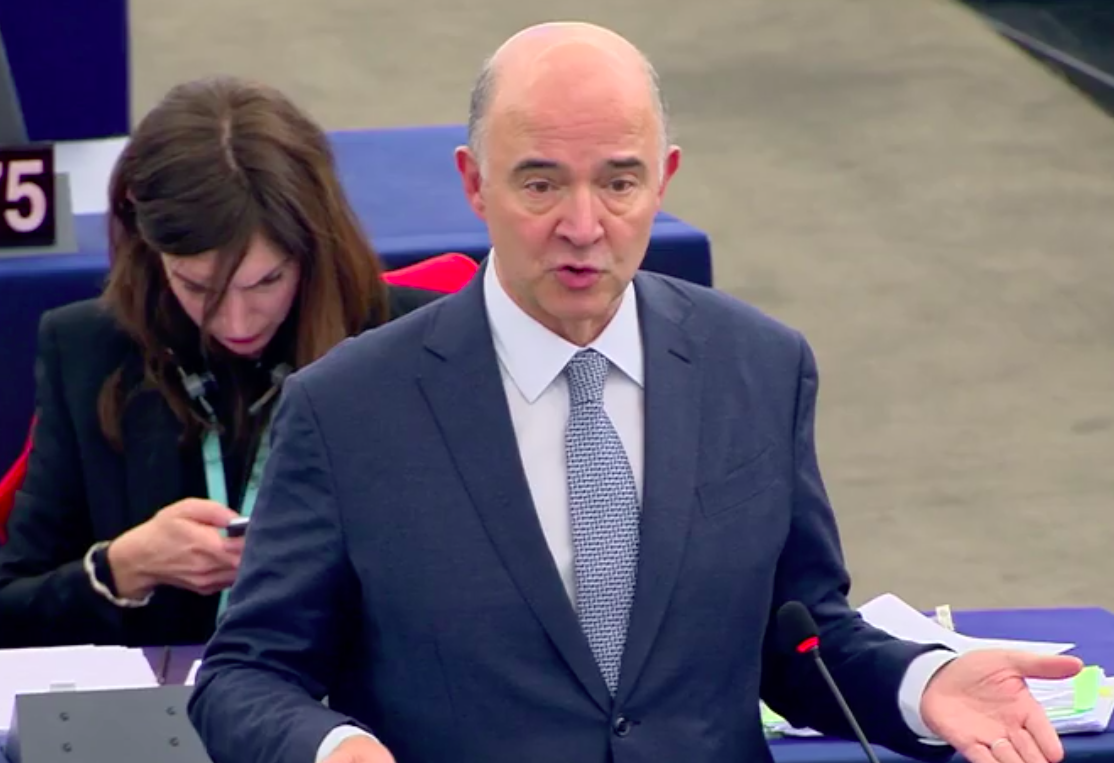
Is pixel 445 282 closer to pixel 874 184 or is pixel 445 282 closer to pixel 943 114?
pixel 874 184

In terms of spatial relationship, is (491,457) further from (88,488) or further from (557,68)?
(88,488)

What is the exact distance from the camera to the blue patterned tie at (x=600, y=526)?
1.94 meters

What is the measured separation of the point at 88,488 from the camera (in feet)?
9.65

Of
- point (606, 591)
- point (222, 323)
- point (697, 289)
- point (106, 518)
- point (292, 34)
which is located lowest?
point (292, 34)

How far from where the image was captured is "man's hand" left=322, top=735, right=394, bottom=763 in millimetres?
1768

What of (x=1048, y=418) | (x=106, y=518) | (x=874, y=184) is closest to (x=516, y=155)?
(x=106, y=518)

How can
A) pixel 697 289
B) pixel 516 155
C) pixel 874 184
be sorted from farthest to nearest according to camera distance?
1. pixel 874 184
2. pixel 697 289
3. pixel 516 155

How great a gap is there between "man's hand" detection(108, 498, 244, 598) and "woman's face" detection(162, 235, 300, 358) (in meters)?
0.22

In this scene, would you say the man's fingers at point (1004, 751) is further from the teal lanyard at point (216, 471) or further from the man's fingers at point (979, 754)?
the teal lanyard at point (216, 471)

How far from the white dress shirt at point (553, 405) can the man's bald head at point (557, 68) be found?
0.53 ft

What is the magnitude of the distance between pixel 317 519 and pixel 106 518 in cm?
110

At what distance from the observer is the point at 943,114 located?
7828mm

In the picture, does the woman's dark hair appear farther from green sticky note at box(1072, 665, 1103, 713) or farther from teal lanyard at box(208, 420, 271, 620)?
green sticky note at box(1072, 665, 1103, 713)

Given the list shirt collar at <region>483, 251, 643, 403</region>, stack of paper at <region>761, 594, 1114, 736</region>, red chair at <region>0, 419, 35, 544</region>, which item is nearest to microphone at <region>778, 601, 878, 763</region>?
shirt collar at <region>483, 251, 643, 403</region>
